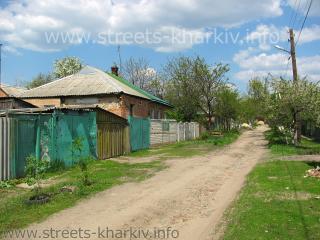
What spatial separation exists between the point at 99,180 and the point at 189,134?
27.2m

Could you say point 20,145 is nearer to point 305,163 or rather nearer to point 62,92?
point 305,163

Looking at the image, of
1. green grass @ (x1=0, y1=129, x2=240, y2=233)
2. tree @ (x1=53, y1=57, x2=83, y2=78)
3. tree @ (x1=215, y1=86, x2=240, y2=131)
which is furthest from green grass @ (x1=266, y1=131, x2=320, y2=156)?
tree @ (x1=53, y1=57, x2=83, y2=78)

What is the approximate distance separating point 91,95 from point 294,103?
13213 mm

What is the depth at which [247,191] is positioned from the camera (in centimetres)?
1128

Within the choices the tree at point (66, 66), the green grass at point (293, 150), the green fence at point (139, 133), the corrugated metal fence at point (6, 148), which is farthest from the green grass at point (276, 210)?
the tree at point (66, 66)

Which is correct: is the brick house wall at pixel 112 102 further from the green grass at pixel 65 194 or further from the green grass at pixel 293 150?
the green grass at pixel 65 194

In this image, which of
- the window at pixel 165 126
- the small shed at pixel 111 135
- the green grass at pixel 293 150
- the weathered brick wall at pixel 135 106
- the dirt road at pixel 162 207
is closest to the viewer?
the dirt road at pixel 162 207

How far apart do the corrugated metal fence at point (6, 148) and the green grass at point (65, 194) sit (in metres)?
1.28

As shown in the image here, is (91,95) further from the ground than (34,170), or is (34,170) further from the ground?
(91,95)

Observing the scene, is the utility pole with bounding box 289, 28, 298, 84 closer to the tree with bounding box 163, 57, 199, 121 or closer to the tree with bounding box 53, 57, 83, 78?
the tree with bounding box 163, 57, 199, 121

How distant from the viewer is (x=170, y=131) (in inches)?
→ 1337

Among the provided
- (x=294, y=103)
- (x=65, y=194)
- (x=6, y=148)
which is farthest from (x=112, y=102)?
(x=65, y=194)

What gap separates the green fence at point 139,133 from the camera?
81.2 ft

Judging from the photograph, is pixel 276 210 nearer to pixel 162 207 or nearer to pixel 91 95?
pixel 162 207
